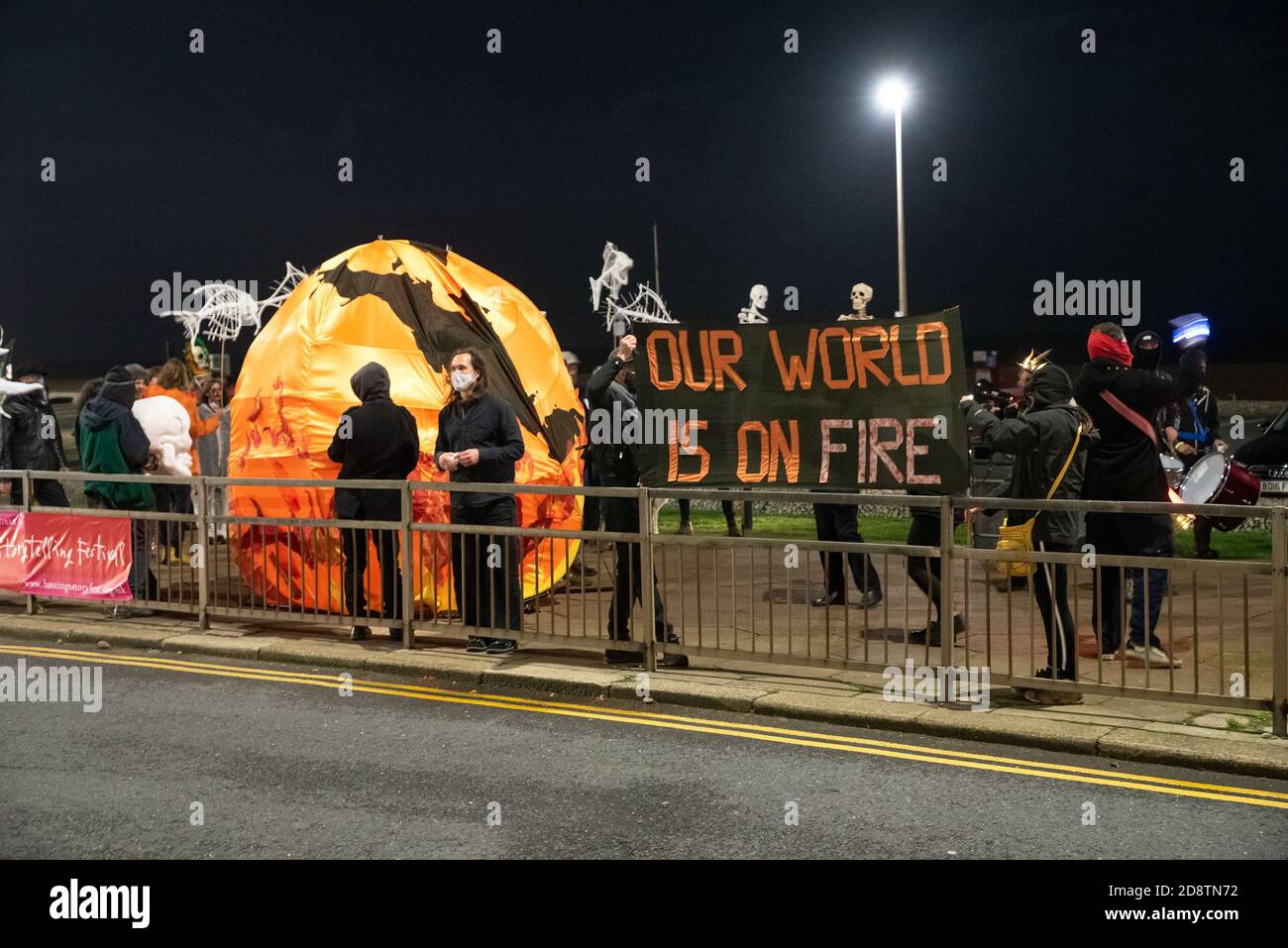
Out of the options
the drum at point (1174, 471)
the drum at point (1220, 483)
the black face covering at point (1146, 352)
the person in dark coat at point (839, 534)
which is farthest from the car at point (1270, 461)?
the black face covering at point (1146, 352)

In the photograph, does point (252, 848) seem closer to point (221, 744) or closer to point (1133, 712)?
point (221, 744)

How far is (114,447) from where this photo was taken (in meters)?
11.8

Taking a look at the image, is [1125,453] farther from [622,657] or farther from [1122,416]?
[622,657]

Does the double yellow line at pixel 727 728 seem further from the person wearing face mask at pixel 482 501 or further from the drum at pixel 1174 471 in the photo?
the drum at pixel 1174 471

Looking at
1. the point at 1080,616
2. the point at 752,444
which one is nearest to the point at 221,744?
the point at 752,444

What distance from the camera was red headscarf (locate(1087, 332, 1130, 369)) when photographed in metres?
8.44

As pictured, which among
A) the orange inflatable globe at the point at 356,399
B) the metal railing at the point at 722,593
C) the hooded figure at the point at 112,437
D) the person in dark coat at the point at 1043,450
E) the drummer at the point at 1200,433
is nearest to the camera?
the metal railing at the point at 722,593

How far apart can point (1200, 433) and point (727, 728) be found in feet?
28.3

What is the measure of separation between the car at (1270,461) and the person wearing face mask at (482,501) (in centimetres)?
890

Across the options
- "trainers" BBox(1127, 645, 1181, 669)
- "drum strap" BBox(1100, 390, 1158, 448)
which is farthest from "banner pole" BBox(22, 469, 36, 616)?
"trainers" BBox(1127, 645, 1181, 669)

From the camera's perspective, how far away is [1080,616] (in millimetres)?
10180

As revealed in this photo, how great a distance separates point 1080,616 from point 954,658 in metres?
2.69

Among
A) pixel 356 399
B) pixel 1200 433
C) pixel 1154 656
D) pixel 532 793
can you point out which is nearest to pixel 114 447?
pixel 356 399

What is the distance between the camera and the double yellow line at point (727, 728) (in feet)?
20.0
